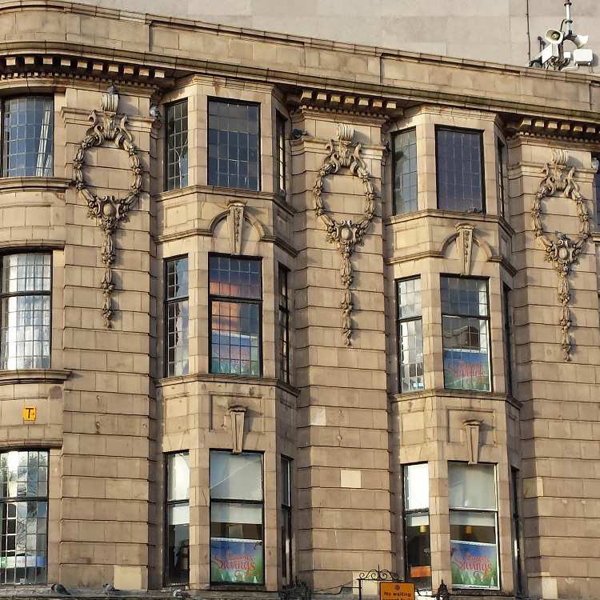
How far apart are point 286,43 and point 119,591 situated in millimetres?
14044

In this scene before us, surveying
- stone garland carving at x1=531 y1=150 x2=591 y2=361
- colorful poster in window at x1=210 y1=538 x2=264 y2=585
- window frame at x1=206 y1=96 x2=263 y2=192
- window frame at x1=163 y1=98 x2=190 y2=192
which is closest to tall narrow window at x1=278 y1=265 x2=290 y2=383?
window frame at x1=206 y1=96 x2=263 y2=192

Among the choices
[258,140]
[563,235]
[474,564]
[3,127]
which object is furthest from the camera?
[563,235]

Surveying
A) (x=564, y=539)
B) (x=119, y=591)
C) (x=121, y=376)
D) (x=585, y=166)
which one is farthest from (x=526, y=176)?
(x=119, y=591)

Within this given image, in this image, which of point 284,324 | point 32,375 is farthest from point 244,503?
point 32,375

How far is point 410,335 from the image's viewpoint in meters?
43.5

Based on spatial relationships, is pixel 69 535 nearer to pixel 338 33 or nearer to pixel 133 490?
pixel 133 490

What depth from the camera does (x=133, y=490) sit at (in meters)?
39.5

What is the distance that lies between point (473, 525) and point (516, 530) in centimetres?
176

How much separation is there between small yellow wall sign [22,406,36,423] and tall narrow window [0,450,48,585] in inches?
28.1

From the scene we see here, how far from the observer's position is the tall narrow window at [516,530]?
43.0 m

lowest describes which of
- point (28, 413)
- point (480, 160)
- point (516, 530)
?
point (516, 530)

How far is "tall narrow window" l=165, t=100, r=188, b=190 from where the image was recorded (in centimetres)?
4216

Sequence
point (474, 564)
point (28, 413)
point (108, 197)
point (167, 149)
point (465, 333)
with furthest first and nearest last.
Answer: point (465, 333) < point (167, 149) < point (474, 564) < point (108, 197) < point (28, 413)

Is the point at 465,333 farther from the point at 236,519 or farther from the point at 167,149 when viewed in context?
the point at 167,149
